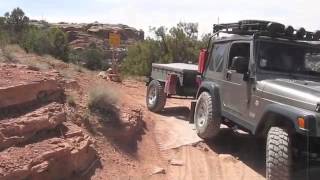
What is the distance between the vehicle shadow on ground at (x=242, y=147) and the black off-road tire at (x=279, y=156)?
4.78 feet

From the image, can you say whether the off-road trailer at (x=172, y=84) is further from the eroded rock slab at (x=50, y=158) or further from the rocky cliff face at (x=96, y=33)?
the rocky cliff face at (x=96, y=33)

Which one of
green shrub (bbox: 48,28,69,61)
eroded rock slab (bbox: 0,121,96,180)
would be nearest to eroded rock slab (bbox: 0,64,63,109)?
eroded rock slab (bbox: 0,121,96,180)

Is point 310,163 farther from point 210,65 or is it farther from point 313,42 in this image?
point 210,65

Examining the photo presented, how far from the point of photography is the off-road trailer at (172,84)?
1102 centimetres

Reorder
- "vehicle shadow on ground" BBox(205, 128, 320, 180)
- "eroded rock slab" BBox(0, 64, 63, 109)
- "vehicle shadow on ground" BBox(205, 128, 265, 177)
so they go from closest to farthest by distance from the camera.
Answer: "eroded rock slab" BBox(0, 64, 63, 109), "vehicle shadow on ground" BBox(205, 128, 320, 180), "vehicle shadow on ground" BBox(205, 128, 265, 177)

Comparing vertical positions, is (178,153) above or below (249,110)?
below

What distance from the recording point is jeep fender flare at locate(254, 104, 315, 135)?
575 centimetres

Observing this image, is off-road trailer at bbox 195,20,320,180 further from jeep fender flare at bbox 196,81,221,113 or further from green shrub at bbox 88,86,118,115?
green shrub at bbox 88,86,118,115

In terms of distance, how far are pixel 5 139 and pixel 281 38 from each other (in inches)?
178

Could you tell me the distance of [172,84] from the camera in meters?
11.1

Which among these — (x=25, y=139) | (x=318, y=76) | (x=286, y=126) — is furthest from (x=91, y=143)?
(x=318, y=76)

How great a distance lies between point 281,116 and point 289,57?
5.45ft

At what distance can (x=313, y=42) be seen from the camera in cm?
797

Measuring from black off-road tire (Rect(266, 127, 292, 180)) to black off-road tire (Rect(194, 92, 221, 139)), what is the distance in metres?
2.39
